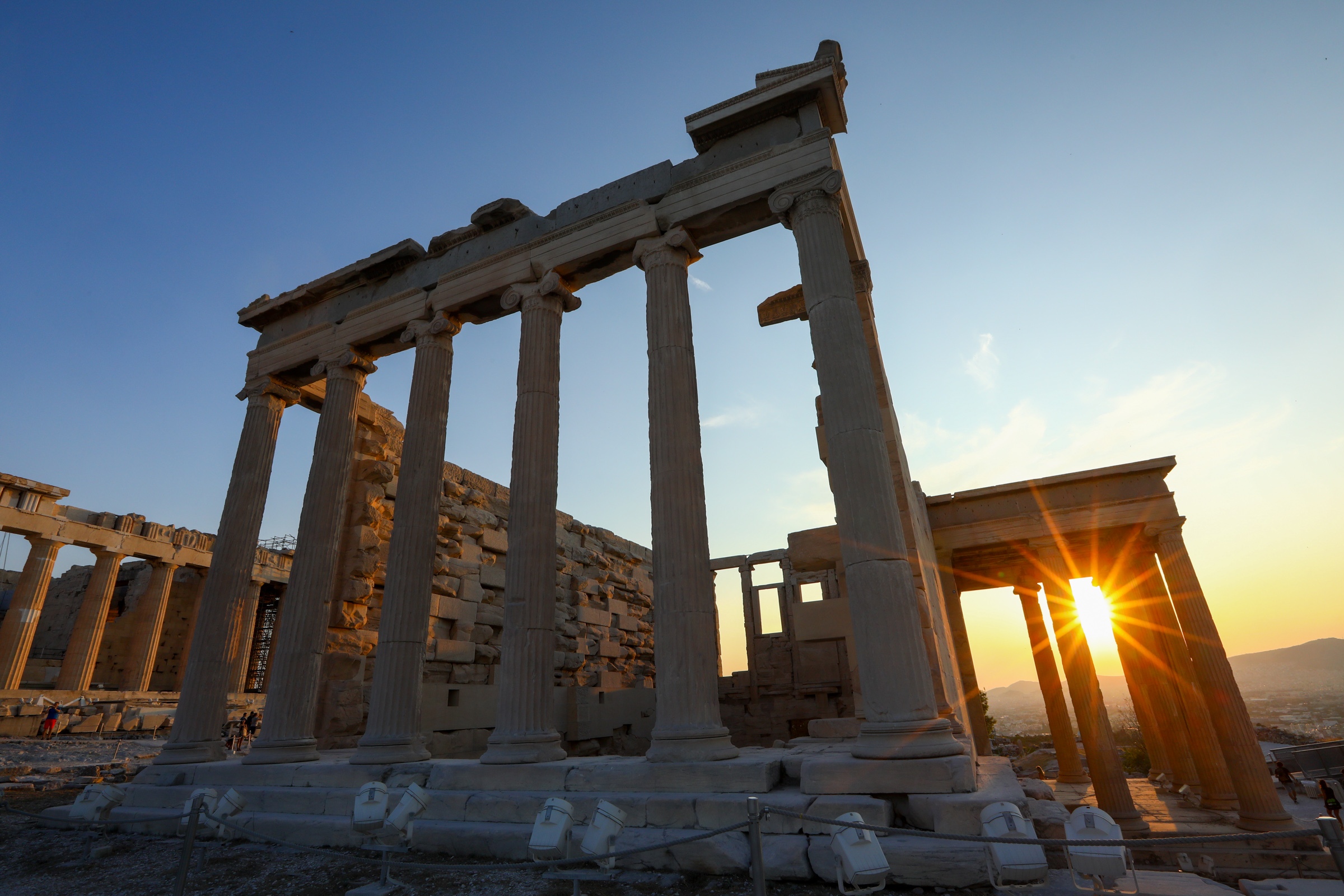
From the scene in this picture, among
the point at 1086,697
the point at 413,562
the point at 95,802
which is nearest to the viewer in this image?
the point at 95,802

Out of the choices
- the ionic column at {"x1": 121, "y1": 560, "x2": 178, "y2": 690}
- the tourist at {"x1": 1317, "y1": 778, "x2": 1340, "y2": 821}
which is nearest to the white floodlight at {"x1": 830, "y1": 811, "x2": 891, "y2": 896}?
the tourist at {"x1": 1317, "y1": 778, "x2": 1340, "y2": 821}

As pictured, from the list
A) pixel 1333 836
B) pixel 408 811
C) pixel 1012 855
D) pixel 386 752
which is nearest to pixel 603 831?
pixel 408 811

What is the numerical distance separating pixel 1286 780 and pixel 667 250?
22.0 meters

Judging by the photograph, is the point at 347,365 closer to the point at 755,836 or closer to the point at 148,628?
the point at 755,836

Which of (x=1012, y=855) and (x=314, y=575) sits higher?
(x=314, y=575)

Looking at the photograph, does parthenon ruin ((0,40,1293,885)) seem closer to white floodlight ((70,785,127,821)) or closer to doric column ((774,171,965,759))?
doric column ((774,171,965,759))

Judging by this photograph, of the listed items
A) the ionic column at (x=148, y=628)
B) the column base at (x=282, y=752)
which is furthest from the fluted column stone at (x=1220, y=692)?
the ionic column at (x=148, y=628)

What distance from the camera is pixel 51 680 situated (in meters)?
30.8

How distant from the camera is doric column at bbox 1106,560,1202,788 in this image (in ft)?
60.2

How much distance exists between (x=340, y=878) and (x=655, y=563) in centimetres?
451

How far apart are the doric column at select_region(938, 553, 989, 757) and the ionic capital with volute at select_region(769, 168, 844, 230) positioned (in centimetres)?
1223

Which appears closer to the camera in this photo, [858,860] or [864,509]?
[858,860]

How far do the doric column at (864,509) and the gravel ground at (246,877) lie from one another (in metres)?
1.93

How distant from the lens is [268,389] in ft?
44.0
